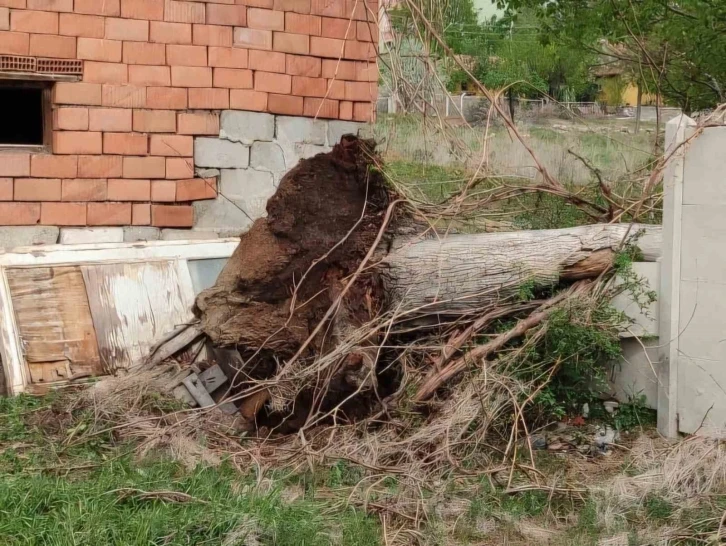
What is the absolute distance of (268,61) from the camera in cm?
684

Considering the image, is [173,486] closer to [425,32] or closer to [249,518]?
[249,518]

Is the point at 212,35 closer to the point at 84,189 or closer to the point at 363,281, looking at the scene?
the point at 84,189

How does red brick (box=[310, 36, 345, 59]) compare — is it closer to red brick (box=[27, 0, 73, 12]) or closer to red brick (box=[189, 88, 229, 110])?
red brick (box=[189, 88, 229, 110])

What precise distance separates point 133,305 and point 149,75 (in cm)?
174

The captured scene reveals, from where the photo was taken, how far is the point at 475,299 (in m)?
5.80

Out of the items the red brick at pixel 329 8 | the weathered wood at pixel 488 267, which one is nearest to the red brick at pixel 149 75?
the red brick at pixel 329 8

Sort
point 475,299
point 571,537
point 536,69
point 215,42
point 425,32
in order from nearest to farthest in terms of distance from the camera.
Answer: point 571,537 → point 475,299 → point 425,32 → point 215,42 → point 536,69

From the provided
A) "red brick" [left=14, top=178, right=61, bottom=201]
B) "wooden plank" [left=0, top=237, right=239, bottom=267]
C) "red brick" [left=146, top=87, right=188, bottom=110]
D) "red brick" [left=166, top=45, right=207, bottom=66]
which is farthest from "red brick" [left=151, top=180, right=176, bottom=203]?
"red brick" [left=166, top=45, right=207, bottom=66]

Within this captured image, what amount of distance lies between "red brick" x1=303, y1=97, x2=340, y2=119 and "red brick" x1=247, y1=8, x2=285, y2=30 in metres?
0.62

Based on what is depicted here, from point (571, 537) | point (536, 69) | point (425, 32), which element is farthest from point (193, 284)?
point (536, 69)

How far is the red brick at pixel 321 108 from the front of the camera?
704 cm

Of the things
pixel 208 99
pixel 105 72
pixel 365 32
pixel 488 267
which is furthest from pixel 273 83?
pixel 488 267

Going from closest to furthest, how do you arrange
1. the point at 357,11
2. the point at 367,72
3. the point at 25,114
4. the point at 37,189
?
the point at 37,189 → the point at 357,11 → the point at 367,72 → the point at 25,114

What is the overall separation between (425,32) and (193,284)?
254cm
